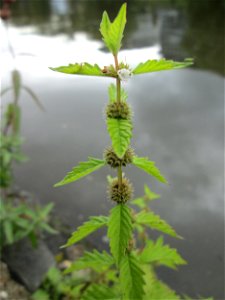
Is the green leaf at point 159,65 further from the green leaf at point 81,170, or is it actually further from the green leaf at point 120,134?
the green leaf at point 81,170

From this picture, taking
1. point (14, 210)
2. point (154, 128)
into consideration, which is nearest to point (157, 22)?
point (154, 128)

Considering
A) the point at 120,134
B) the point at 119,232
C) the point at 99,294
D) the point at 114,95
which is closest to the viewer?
the point at 120,134

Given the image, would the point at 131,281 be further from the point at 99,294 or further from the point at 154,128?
the point at 154,128

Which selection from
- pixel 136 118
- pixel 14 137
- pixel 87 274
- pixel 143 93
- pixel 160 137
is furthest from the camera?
pixel 143 93

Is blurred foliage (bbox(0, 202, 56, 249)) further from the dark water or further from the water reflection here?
the water reflection

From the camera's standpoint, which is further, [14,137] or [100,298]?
[14,137]

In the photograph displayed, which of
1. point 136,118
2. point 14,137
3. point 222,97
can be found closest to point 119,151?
point 14,137

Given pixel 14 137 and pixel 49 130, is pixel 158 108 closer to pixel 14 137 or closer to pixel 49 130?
pixel 49 130
